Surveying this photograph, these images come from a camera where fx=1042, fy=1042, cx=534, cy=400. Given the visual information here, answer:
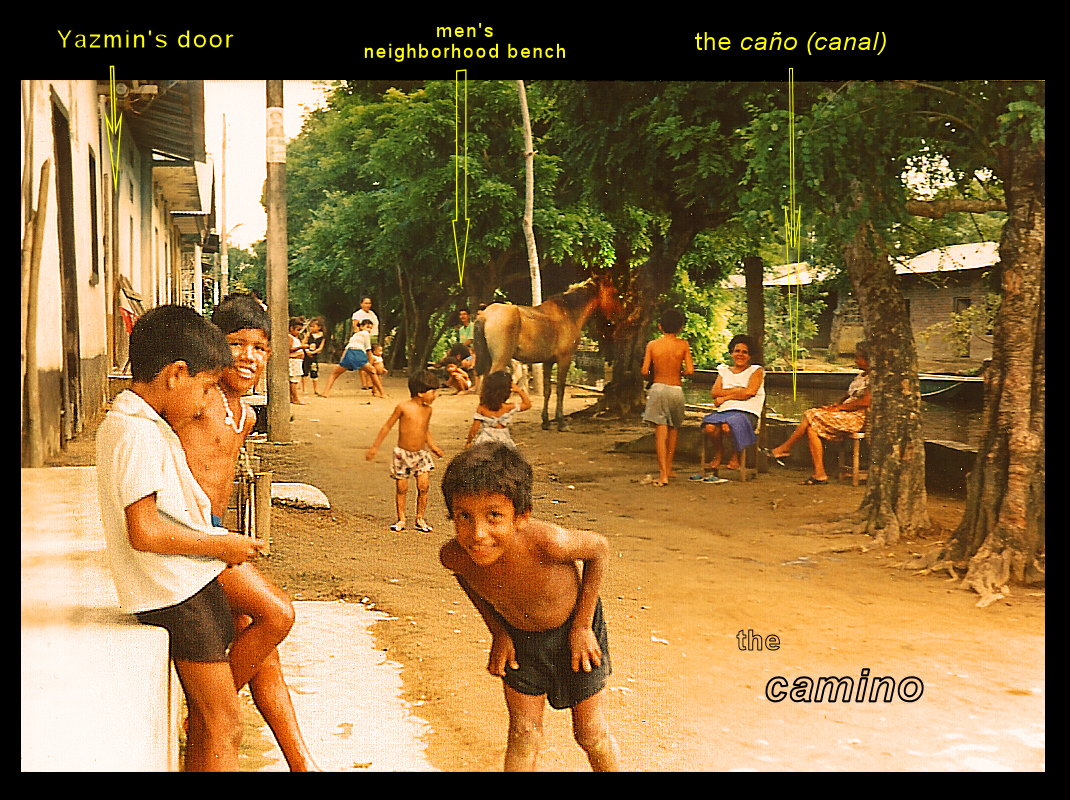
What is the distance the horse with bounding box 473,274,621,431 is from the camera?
140 inches

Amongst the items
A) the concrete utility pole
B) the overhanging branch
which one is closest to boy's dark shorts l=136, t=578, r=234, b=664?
the concrete utility pole

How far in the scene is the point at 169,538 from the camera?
269 centimetres

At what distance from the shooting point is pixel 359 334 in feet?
11.9

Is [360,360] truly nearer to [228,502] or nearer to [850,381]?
[228,502]

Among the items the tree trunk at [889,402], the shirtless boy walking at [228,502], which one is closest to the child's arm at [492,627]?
the shirtless boy walking at [228,502]

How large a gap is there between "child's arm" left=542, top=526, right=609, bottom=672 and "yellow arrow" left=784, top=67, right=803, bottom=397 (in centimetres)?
101

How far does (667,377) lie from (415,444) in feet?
2.93

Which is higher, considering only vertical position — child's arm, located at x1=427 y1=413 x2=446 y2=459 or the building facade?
the building facade

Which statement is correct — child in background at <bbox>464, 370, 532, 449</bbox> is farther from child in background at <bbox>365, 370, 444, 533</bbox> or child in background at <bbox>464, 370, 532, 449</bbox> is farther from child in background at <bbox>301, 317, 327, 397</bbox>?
child in background at <bbox>301, 317, 327, 397</bbox>

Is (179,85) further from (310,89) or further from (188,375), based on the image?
(188,375)

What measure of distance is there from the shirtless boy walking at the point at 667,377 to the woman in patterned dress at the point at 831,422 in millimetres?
369

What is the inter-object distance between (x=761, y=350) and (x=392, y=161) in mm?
1441

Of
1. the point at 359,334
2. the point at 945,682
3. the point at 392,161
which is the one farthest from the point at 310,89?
the point at 945,682

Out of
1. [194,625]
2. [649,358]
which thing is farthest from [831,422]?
[194,625]
